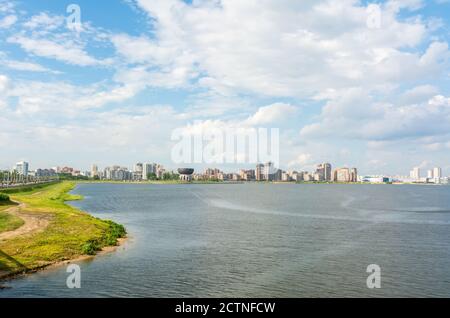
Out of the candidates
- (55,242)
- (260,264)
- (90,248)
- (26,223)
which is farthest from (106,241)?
(260,264)

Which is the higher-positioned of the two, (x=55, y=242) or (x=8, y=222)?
(x=8, y=222)

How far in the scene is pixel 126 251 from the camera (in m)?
51.6

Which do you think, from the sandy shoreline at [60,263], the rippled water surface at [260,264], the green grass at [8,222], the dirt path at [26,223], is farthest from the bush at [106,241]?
the green grass at [8,222]

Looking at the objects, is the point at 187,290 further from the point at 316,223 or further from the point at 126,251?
the point at 316,223

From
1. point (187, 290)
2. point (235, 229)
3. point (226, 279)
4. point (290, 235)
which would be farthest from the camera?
point (235, 229)

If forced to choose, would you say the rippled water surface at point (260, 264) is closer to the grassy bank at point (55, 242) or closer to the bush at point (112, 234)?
the bush at point (112, 234)

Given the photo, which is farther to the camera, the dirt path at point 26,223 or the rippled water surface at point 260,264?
the dirt path at point 26,223

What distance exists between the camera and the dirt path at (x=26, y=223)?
175 feet

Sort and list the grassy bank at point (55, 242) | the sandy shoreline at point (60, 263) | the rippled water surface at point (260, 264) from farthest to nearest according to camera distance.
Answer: the grassy bank at point (55, 242) → the sandy shoreline at point (60, 263) → the rippled water surface at point (260, 264)

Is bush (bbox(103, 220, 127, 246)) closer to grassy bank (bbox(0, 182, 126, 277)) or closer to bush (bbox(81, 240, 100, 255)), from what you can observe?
grassy bank (bbox(0, 182, 126, 277))

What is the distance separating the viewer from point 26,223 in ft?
207

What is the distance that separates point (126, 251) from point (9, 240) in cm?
1429

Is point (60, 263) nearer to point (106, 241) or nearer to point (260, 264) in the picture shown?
point (106, 241)
